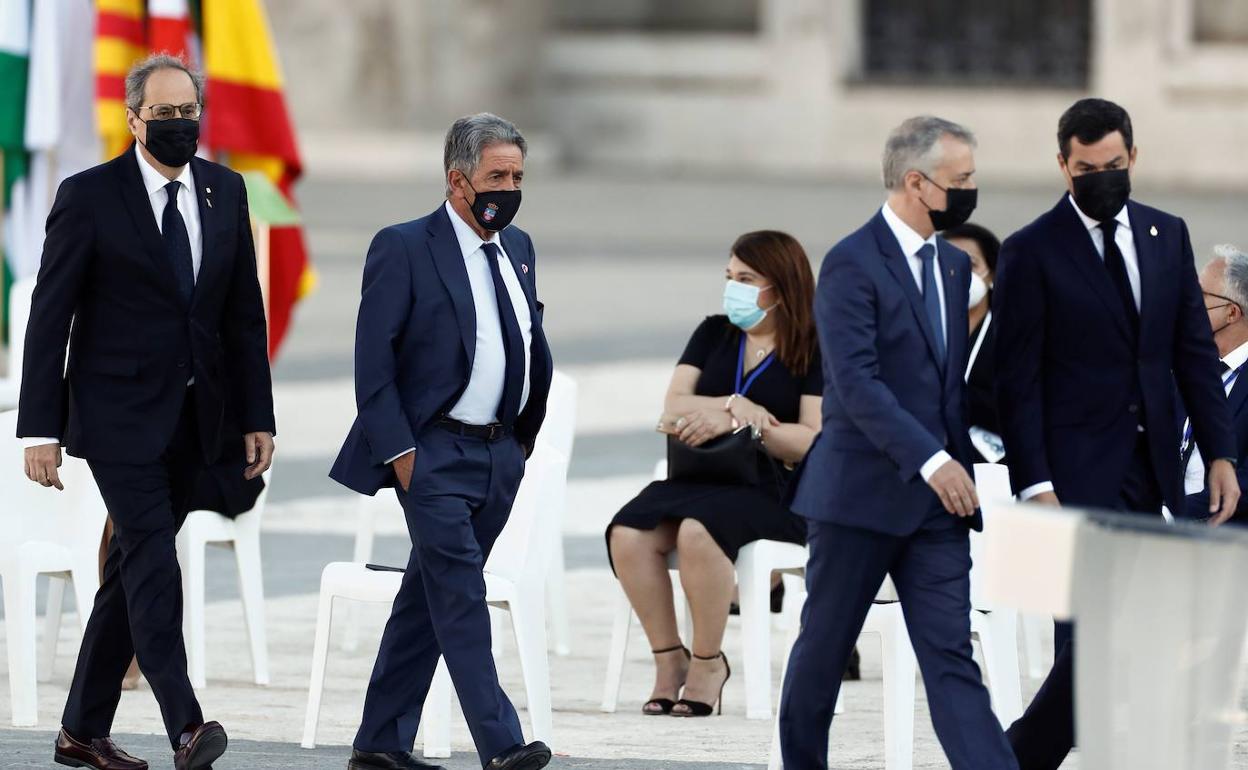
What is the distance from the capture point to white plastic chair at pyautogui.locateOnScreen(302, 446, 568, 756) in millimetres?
6047

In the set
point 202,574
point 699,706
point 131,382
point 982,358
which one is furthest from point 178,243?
point 982,358

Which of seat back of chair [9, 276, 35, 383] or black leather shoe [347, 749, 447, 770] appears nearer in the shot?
black leather shoe [347, 749, 447, 770]

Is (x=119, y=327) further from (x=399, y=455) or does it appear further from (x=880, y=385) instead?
(x=880, y=385)

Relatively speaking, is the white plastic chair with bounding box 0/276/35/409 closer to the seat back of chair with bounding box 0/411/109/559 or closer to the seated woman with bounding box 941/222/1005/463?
the seat back of chair with bounding box 0/411/109/559

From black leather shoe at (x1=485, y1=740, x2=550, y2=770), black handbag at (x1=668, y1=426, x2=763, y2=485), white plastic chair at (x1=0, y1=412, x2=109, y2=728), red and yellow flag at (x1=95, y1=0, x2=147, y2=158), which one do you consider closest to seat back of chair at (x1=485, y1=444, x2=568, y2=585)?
black handbag at (x1=668, y1=426, x2=763, y2=485)

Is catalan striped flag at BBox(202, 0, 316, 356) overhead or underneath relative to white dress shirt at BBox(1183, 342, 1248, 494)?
overhead

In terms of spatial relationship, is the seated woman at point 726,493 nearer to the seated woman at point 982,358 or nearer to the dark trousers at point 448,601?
the seated woman at point 982,358

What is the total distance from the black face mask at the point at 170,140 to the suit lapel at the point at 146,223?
0.27ft

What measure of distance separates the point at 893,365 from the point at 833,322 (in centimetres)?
16

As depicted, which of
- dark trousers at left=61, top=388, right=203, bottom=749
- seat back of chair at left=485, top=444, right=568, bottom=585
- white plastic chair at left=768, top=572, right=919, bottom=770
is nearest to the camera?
dark trousers at left=61, top=388, right=203, bottom=749

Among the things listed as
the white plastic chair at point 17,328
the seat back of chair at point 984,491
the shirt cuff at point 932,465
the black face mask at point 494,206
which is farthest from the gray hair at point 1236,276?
the white plastic chair at point 17,328

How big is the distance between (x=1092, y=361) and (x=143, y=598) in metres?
2.18

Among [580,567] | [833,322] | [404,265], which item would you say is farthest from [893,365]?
[580,567]

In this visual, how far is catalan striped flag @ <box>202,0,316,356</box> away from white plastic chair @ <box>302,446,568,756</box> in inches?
148
